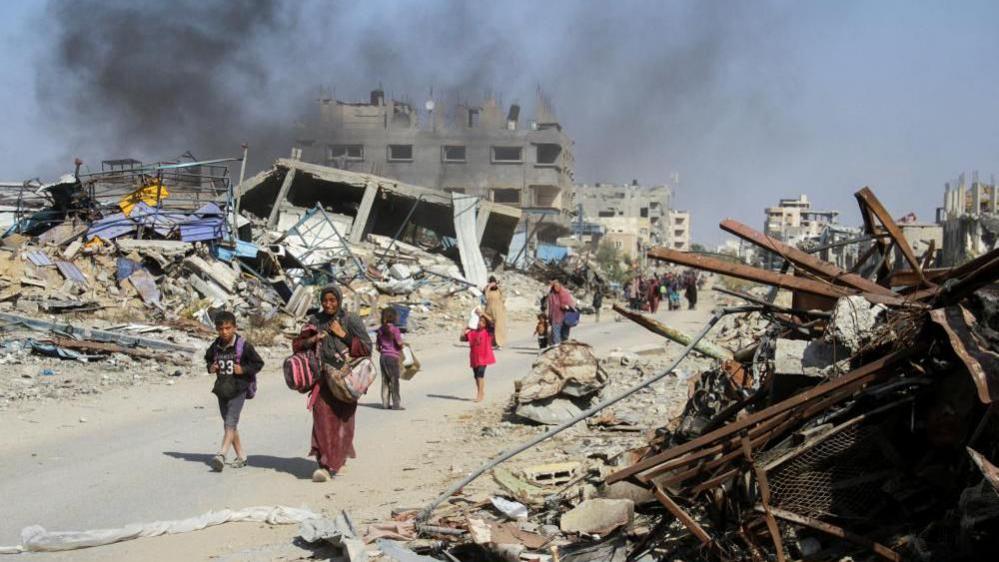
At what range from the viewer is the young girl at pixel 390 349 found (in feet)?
40.7

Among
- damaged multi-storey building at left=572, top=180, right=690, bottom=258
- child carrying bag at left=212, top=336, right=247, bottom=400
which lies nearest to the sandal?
child carrying bag at left=212, top=336, right=247, bottom=400

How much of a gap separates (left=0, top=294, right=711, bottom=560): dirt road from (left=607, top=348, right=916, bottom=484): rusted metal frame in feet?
7.48

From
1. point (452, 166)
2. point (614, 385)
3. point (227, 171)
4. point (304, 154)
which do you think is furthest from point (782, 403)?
point (452, 166)

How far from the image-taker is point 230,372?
8875 mm

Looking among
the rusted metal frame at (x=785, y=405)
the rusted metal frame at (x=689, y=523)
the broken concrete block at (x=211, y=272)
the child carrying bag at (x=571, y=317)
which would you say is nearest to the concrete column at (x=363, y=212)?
the broken concrete block at (x=211, y=272)

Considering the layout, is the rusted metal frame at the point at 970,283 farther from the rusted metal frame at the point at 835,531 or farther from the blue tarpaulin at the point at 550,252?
the blue tarpaulin at the point at 550,252

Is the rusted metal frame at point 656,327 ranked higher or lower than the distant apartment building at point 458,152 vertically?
lower

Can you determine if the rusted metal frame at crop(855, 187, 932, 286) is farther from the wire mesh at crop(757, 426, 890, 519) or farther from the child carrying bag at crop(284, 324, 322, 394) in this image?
the child carrying bag at crop(284, 324, 322, 394)

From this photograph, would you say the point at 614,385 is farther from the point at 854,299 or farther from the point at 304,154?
the point at 304,154

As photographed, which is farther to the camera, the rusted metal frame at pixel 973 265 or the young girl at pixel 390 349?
the young girl at pixel 390 349

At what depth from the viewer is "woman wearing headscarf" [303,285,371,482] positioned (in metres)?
8.47

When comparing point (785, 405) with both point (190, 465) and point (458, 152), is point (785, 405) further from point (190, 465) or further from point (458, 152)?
point (458, 152)

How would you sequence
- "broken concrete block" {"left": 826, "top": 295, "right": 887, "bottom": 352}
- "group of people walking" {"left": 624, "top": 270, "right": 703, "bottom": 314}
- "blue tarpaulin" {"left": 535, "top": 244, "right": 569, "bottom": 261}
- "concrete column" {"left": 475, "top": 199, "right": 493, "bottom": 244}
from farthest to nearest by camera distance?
"blue tarpaulin" {"left": 535, "top": 244, "right": 569, "bottom": 261}, "group of people walking" {"left": 624, "top": 270, "right": 703, "bottom": 314}, "concrete column" {"left": 475, "top": 199, "right": 493, "bottom": 244}, "broken concrete block" {"left": 826, "top": 295, "right": 887, "bottom": 352}

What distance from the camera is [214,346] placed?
8.98 meters
